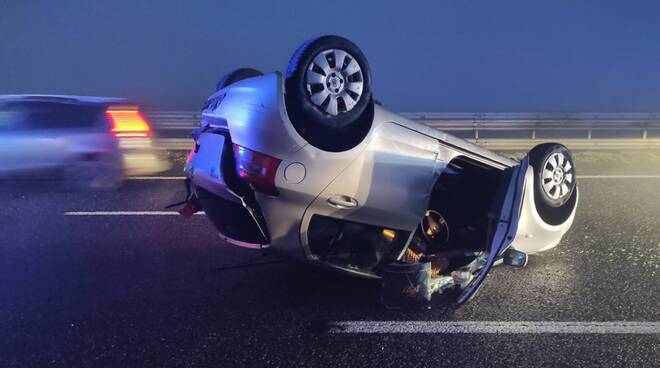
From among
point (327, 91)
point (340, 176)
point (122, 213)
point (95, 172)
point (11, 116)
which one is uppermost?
point (327, 91)

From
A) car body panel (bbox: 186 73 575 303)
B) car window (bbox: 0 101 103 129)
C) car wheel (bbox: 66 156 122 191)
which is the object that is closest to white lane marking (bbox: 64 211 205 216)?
car wheel (bbox: 66 156 122 191)

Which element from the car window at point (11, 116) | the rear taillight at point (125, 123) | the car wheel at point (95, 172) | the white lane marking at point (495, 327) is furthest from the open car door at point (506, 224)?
the car window at point (11, 116)

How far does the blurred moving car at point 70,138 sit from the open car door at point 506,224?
5.02m

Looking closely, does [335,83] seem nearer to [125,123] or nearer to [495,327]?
[495,327]

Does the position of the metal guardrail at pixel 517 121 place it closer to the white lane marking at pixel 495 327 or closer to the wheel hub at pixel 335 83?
the white lane marking at pixel 495 327

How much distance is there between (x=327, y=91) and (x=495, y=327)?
1884 mm

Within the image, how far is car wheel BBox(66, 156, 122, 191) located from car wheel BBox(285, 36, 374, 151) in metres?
4.43

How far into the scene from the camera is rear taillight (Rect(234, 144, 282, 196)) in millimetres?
2498

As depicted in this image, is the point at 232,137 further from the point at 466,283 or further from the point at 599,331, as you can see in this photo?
the point at 599,331

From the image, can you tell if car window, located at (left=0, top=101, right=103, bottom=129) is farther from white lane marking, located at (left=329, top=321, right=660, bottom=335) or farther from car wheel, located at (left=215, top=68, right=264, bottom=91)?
white lane marking, located at (left=329, top=321, right=660, bottom=335)

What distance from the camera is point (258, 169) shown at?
252 centimetres

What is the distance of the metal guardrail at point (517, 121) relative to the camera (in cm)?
1047

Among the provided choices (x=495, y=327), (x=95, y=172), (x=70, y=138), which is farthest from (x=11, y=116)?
(x=495, y=327)

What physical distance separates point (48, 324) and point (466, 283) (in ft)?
9.47
